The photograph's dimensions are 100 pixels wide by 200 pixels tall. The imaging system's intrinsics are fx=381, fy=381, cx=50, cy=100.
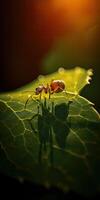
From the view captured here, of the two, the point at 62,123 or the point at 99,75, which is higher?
the point at 62,123

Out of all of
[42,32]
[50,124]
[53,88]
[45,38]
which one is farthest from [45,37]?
[50,124]

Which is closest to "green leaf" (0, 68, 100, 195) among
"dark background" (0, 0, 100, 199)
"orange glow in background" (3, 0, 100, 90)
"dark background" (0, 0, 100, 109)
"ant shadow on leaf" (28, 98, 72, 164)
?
"ant shadow on leaf" (28, 98, 72, 164)

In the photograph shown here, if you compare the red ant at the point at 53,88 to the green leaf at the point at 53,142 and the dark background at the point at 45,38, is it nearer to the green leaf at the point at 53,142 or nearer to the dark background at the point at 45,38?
the green leaf at the point at 53,142

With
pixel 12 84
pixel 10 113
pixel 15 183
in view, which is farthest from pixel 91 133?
pixel 12 84

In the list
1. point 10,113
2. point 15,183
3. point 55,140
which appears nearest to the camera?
point 55,140

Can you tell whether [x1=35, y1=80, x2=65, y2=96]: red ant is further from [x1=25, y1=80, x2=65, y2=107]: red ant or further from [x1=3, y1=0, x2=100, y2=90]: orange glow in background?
[x1=3, y1=0, x2=100, y2=90]: orange glow in background

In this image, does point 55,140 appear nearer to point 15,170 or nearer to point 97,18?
point 15,170

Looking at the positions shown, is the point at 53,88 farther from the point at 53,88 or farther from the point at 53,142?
the point at 53,142
